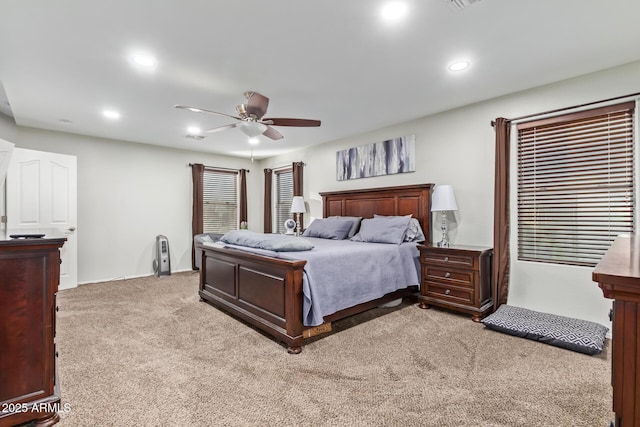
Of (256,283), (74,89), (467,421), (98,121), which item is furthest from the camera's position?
(98,121)

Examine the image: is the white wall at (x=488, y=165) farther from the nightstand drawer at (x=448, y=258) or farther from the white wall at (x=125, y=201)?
the white wall at (x=125, y=201)

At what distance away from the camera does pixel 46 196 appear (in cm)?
444

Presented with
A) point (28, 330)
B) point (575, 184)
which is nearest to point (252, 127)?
point (28, 330)

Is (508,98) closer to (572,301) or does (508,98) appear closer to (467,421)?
(572,301)

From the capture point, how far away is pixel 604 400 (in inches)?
72.4

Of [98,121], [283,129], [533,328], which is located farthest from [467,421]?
[98,121]

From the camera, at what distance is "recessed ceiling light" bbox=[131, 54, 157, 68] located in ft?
8.49

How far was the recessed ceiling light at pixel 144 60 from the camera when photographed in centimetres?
259

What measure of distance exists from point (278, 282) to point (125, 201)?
417cm

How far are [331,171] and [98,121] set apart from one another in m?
3.58

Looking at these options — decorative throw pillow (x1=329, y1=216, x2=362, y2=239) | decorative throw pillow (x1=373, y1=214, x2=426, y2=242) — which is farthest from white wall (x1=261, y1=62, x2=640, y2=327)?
decorative throw pillow (x1=329, y1=216, x2=362, y2=239)

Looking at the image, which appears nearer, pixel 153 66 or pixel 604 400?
pixel 604 400

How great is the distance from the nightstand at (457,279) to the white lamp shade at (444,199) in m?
0.46

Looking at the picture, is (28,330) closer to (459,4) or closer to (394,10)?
(394,10)
